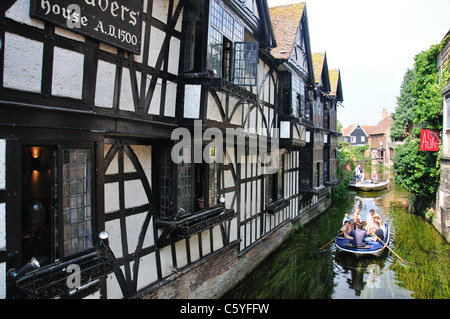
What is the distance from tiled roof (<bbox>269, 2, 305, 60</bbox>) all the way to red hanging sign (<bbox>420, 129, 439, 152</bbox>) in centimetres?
850

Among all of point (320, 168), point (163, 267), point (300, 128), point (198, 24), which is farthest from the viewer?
point (320, 168)

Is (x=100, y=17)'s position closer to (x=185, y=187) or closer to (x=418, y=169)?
(x=185, y=187)

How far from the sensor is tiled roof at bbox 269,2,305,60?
40.7 ft

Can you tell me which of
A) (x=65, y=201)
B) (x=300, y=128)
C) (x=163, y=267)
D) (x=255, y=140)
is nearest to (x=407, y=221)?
(x=300, y=128)

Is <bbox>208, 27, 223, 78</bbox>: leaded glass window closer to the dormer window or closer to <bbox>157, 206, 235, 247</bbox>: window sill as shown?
the dormer window

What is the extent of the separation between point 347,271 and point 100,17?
Result: 10944 mm

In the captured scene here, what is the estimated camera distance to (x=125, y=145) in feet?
18.4

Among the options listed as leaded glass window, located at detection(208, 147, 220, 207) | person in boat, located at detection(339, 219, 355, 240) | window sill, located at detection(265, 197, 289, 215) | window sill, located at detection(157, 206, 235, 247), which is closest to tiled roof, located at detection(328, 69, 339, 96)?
person in boat, located at detection(339, 219, 355, 240)

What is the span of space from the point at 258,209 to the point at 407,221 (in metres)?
11.5

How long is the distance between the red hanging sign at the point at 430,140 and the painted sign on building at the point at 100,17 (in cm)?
1550

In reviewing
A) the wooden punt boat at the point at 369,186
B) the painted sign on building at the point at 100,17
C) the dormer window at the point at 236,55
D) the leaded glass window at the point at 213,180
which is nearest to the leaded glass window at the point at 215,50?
the dormer window at the point at 236,55

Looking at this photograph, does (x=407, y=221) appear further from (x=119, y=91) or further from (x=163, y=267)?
(x=119, y=91)

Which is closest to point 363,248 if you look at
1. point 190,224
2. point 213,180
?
point 213,180
